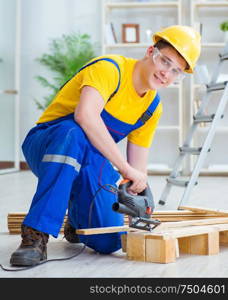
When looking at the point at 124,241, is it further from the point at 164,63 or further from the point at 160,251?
the point at 164,63

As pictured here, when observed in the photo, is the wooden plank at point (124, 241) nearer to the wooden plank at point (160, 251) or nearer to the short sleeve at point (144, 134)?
the wooden plank at point (160, 251)

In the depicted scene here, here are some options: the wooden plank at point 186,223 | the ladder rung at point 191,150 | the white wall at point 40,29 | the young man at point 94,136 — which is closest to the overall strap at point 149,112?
the young man at point 94,136

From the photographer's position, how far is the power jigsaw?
2.23 m

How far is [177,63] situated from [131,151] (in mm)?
517

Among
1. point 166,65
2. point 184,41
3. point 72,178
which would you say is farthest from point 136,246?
point 184,41

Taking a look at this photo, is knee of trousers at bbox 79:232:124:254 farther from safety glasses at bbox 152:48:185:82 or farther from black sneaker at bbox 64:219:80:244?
safety glasses at bbox 152:48:185:82

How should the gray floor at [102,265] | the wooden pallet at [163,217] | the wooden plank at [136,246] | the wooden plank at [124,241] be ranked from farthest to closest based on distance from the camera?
the wooden pallet at [163,217] → the wooden plank at [124,241] → the wooden plank at [136,246] → the gray floor at [102,265]

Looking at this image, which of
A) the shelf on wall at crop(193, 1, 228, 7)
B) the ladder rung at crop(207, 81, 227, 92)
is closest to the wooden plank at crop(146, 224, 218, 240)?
the ladder rung at crop(207, 81, 227, 92)

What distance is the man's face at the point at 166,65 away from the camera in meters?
2.28

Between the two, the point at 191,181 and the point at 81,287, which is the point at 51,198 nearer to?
the point at 81,287

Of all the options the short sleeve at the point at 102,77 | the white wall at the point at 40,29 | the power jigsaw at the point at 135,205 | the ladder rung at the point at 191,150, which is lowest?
the power jigsaw at the point at 135,205

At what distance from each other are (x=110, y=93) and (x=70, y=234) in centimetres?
71

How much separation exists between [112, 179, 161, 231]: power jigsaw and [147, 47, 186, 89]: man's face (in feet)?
1.38

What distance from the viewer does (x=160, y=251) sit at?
2.23 m
